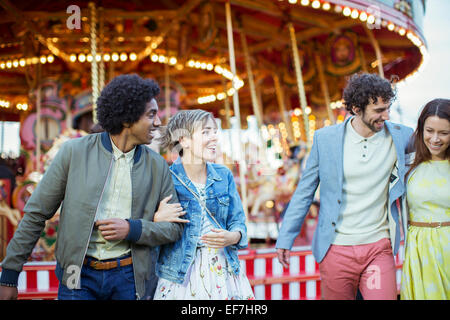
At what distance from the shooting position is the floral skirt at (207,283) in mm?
2213

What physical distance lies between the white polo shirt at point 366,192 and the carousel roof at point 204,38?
2.53 m

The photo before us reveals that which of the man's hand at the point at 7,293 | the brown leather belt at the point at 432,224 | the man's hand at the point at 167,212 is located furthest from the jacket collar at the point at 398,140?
the man's hand at the point at 7,293

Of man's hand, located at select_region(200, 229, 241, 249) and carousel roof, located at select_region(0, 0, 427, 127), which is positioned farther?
carousel roof, located at select_region(0, 0, 427, 127)

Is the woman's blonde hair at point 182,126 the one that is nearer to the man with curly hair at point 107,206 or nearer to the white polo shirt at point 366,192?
the man with curly hair at point 107,206

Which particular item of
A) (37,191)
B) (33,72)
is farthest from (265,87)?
(37,191)

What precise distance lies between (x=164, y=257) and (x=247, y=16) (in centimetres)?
590

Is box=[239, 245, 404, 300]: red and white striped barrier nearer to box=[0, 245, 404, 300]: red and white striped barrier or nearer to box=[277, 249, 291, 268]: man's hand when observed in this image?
box=[0, 245, 404, 300]: red and white striped barrier

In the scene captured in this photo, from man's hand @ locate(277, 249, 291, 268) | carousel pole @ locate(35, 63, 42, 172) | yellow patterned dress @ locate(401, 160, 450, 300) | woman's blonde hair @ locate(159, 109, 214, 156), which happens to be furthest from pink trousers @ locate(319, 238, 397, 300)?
carousel pole @ locate(35, 63, 42, 172)

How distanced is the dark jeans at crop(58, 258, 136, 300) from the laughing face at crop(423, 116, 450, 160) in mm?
1764

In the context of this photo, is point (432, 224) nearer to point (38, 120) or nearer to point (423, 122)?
point (423, 122)

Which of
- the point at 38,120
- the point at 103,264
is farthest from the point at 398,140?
the point at 38,120

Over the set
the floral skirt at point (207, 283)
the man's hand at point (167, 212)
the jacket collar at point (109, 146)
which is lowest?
the floral skirt at point (207, 283)

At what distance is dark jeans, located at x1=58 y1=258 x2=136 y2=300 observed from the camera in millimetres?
1931
